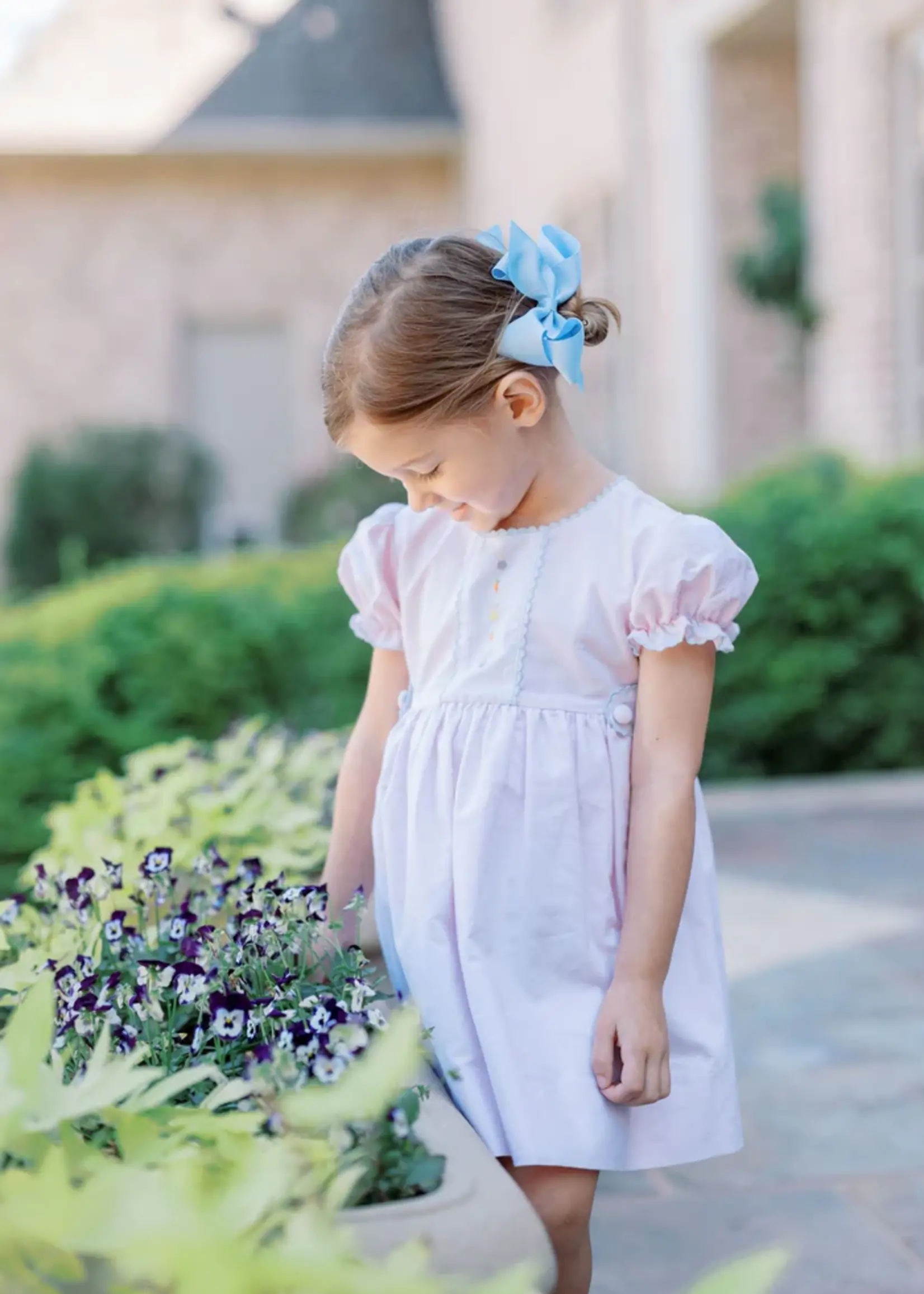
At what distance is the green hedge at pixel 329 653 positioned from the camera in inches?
165

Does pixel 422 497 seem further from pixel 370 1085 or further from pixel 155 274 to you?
pixel 155 274

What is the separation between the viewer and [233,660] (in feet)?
14.8

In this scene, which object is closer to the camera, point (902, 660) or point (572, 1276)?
point (572, 1276)

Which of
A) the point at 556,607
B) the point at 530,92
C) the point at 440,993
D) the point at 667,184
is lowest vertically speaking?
the point at 440,993

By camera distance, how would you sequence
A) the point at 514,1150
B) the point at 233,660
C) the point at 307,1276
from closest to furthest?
→ 1. the point at 307,1276
2. the point at 514,1150
3. the point at 233,660

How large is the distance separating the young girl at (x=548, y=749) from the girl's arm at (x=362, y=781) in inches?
7.4

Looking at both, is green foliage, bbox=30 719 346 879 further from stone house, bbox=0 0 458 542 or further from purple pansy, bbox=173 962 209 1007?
stone house, bbox=0 0 458 542

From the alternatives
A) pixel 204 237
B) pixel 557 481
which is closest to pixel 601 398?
pixel 204 237

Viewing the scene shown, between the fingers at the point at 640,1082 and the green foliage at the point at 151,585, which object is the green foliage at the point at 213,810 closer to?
the fingers at the point at 640,1082

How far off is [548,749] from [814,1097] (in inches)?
57.0

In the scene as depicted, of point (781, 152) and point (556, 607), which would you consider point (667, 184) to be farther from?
point (556, 607)

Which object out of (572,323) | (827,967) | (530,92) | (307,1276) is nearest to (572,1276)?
(307,1276)

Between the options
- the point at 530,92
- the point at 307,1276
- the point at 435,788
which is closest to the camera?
the point at 307,1276

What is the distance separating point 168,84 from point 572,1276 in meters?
13.0
